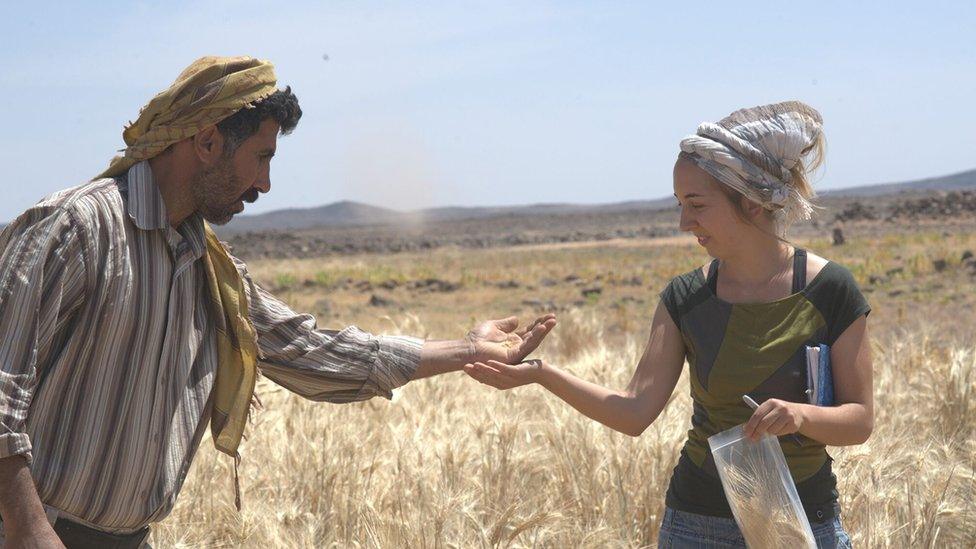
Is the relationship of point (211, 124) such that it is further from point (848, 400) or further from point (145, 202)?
point (848, 400)

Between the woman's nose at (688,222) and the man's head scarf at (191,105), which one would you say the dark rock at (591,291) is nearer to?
the woman's nose at (688,222)

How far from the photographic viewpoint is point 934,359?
6.59m

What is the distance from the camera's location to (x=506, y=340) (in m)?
3.64

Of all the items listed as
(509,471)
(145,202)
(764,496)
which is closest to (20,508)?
(145,202)

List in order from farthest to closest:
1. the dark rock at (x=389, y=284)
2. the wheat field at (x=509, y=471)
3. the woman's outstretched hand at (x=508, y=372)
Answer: the dark rock at (x=389, y=284) < the wheat field at (x=509, y=471) < the woman's outstretched hand at (x=508, y=372)

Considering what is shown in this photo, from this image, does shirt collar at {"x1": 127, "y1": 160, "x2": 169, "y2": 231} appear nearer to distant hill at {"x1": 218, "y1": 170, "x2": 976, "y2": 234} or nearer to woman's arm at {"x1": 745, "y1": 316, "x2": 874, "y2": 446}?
woman's arm at {"x1": 745, "y1": 316, "x2": 874, "y2": 446}

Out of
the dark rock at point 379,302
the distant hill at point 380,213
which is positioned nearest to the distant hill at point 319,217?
the distant hill at point 380,213

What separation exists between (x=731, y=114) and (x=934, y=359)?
167 inches

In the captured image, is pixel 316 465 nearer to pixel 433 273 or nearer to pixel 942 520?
pixel 942 520

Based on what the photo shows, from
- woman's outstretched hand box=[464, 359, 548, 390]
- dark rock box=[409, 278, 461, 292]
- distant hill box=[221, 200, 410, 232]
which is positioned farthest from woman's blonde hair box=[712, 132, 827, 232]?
distant hill box=[221, 200, 410, 232]

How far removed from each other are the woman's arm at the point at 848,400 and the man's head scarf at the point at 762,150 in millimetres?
352

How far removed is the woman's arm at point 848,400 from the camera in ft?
8.76

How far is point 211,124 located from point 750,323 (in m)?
1.37

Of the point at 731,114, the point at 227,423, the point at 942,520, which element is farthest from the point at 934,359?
the point at 227,423
